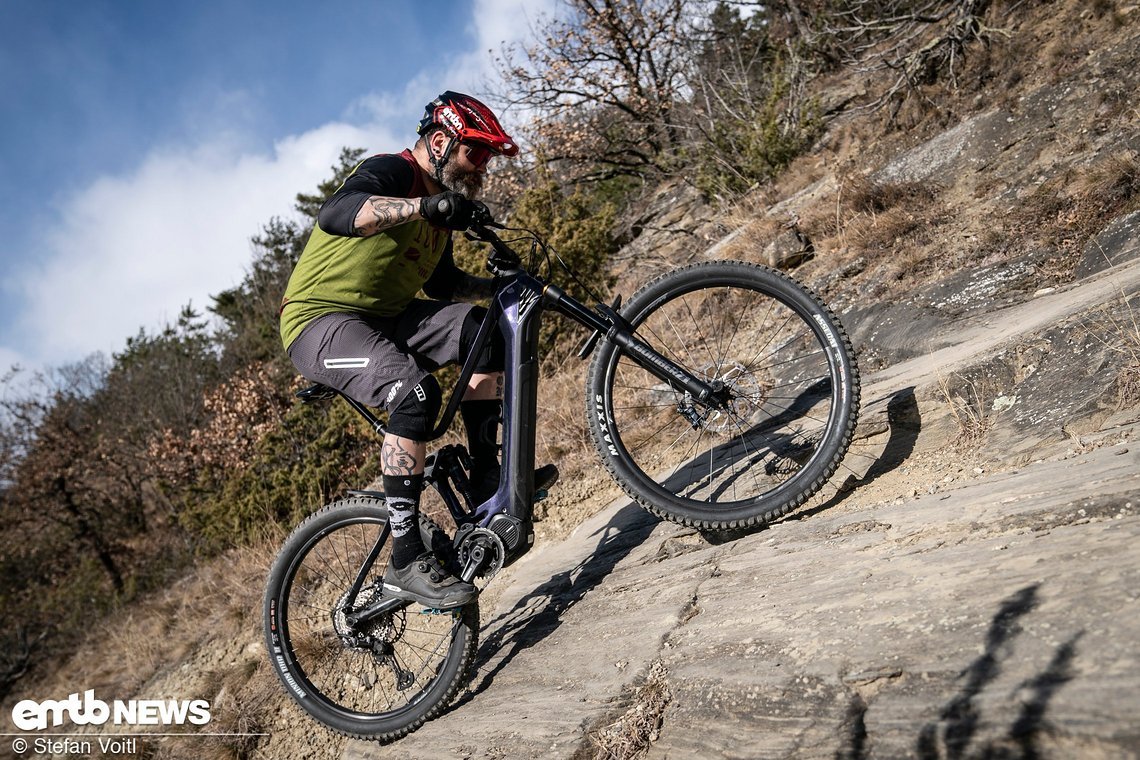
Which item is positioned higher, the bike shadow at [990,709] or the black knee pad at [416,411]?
the black knee pad at [416,411]

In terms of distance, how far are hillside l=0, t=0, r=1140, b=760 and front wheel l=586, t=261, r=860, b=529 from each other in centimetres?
21

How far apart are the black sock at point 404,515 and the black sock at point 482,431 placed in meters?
0.34

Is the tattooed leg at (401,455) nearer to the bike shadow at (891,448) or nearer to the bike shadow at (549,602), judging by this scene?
the bike shadow at (549,602)

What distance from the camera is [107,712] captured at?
251 inches

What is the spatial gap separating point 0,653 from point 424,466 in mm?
15587

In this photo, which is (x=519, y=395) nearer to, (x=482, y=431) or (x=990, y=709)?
(x=482, y=431)

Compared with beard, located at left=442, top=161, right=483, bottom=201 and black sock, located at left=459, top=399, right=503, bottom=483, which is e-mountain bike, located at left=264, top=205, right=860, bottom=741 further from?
beard, located at left=442, top=161, right=483, bottom=201

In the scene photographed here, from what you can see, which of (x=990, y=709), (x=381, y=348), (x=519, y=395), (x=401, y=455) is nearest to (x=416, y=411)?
(x=401, y=455)

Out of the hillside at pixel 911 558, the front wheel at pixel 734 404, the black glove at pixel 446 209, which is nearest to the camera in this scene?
the hillside at pixel 911 558

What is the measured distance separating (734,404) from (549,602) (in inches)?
54.4

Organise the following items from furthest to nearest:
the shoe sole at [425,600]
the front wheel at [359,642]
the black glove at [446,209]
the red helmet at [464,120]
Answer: the front wheel at [359,642] → the red helmet at [464,120] → the shoe sole at [425,600] → the black glove at [446,209]

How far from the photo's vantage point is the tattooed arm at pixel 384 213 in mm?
3035

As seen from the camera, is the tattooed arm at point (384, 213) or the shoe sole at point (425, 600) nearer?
the tattooed arm at point (384, 213)

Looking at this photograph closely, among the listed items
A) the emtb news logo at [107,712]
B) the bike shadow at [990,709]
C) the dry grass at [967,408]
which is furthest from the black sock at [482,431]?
the emtb news logo at [107,712]
